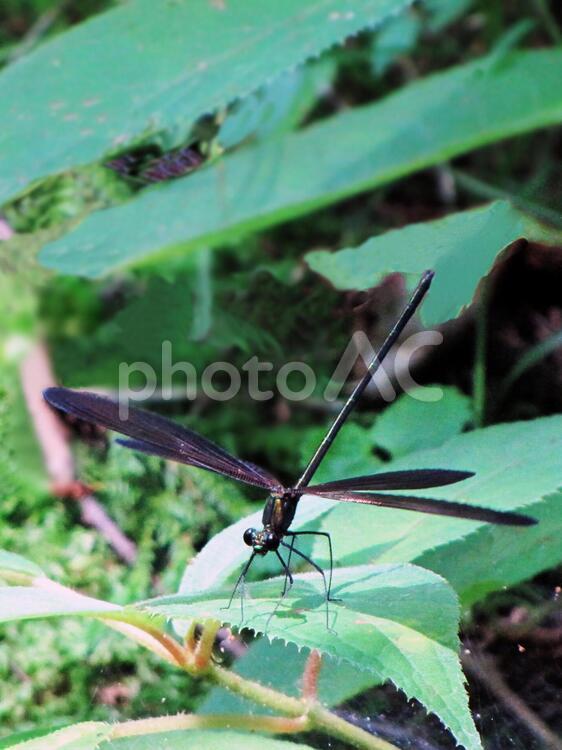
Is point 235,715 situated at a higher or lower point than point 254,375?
higher

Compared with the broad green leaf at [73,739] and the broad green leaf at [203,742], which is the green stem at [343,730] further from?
the broad green leaf at [73,739]

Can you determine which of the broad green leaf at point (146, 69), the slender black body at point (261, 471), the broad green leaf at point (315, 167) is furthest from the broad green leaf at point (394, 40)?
the slender black body at point (261, 471)

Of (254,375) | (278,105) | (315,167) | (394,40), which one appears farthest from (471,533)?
(394,40)

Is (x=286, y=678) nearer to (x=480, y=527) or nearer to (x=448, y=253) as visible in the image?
(x=480, y=527)

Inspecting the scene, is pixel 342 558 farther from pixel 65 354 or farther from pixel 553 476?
pixel 65 354

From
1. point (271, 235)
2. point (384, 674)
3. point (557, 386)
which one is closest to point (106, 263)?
point (271, 235)

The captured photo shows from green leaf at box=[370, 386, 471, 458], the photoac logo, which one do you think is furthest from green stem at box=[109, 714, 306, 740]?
the photoac logo
